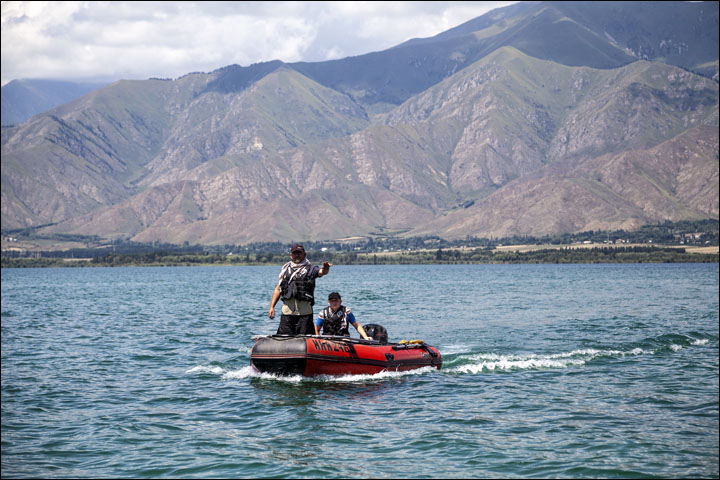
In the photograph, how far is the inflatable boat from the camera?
83.0 feet

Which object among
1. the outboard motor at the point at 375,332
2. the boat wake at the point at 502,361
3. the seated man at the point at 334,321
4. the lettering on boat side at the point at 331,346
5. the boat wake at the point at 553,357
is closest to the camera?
the lettering on boat side at the point at 331,346

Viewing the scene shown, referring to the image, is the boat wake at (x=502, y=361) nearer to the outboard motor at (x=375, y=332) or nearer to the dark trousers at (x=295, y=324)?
the dark trousers at (x=295, y=324)

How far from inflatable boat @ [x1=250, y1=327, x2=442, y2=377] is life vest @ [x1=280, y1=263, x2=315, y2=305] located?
1685 millimetres

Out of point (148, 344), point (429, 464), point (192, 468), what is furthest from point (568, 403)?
point (148, 344)

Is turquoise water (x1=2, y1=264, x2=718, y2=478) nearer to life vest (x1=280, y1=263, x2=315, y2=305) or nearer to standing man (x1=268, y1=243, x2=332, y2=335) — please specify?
standing man (x1=268, y1=243, x2=332, y2=335)

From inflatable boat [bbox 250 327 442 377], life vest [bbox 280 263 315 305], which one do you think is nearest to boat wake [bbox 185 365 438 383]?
inflatable boat [bbox 250 327 442 377]

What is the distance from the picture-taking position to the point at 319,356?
2545 centimetres

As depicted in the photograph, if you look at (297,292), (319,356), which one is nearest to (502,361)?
(319,356)

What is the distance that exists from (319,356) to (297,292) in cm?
246

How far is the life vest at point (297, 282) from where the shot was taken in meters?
24.2

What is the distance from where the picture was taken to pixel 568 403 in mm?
23688

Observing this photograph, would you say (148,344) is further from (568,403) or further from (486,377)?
(568,403)

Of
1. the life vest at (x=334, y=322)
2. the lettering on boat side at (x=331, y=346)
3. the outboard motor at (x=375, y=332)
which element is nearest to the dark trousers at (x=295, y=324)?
the lettering on boat side at (x=331, y=346)

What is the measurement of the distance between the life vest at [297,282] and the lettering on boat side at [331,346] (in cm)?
191
